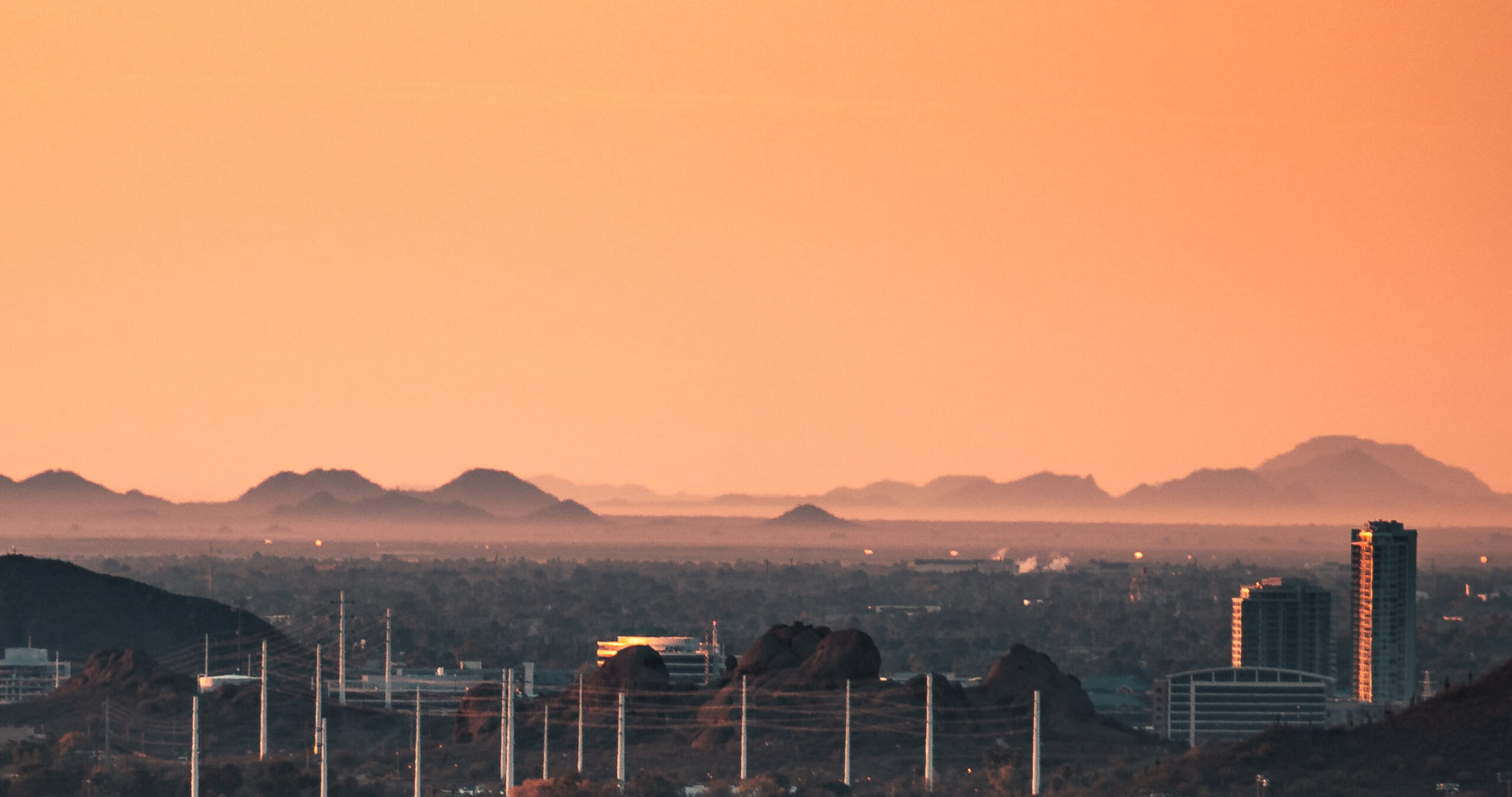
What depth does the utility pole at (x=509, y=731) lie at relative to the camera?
6053 inches

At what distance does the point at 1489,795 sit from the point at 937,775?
40333mm

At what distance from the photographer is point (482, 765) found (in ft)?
640

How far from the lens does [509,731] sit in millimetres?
161625

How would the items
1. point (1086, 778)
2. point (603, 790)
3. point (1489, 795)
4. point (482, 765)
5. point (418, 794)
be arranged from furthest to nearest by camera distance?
point (482, 765) < point (1086, 778) < point (1489, 795) < point (603, 790) < point (418, 794)

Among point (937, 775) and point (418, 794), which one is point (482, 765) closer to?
point (937, 775)

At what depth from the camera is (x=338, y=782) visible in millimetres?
166625

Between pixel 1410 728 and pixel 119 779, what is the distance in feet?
270

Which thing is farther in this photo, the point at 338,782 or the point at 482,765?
the point at 482,765

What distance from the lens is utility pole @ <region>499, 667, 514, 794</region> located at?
504 feet

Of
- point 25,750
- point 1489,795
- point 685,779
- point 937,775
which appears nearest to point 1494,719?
point 1489,795

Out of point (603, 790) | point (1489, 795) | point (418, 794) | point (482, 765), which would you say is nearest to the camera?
point (418, 794)

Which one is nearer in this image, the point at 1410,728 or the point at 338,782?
the point at 338,782

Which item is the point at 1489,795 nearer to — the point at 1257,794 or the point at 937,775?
the point at 1257,794

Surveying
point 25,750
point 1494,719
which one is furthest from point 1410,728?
point 25,750
